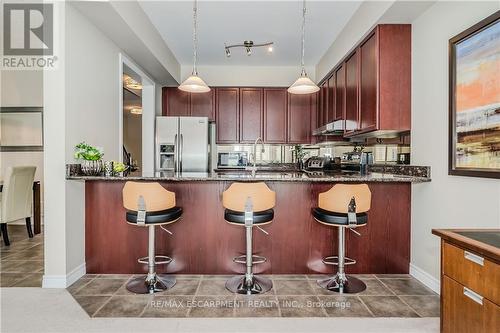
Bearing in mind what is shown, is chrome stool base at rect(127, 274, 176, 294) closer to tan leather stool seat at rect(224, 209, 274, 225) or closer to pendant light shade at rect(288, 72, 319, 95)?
tan leather stool seat at rect(224, 209, 274, 225)

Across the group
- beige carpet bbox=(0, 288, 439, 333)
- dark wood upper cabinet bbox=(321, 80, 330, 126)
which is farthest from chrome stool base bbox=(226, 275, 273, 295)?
dark wood upper cabinet bbox=(321, 80, 330, 126)

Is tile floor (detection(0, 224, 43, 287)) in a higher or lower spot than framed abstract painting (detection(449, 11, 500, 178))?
lower

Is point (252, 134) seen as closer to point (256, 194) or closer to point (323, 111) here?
point (323, 111)

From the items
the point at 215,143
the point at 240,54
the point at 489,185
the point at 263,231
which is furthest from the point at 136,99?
the point at 489,185

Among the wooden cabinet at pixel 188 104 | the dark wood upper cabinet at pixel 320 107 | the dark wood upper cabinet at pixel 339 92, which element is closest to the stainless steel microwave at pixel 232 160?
the wooden cabinet at pixel 188 104

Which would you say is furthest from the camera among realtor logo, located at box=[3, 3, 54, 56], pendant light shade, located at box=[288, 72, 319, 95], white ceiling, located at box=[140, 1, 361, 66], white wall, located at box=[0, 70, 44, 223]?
white wall, located at box=[0, 70, 44, 223]

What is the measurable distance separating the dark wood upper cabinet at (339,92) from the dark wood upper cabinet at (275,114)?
4.25 ft

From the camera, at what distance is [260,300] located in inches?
93.3

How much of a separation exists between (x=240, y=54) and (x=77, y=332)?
413 cm

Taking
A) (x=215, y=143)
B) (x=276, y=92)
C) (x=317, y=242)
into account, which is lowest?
(x=317, y=242)

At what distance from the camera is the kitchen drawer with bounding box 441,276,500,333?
4.25 feet

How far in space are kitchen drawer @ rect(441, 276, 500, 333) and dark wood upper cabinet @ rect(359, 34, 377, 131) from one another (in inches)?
68.2

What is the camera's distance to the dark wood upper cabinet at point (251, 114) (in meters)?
5.30

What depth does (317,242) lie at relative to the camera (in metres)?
2.88
